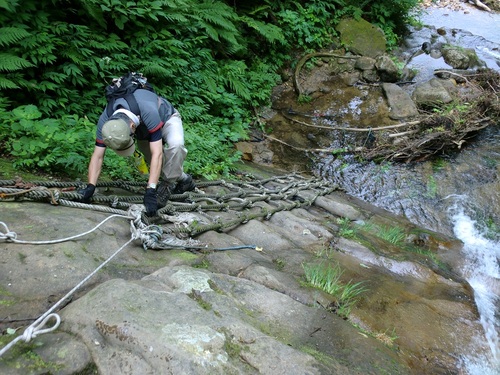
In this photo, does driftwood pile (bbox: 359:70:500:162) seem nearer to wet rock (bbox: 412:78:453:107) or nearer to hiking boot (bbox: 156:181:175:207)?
wet rock (bbox: 412:78:453:107)

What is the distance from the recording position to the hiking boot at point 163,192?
394 cm

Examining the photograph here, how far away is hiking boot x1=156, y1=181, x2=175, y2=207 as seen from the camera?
12.9 ft

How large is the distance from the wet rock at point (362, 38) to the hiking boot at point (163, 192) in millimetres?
9125

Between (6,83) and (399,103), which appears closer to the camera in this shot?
(6,83)

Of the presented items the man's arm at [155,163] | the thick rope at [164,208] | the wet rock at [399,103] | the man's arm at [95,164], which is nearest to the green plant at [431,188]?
the wet rock at [399,103]

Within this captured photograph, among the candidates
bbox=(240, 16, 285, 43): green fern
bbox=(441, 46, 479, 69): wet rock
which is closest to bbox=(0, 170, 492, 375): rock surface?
bbox=(240, 16, 285, 43): green fern

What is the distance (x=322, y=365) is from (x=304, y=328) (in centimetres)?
39

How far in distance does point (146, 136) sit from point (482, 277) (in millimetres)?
4577

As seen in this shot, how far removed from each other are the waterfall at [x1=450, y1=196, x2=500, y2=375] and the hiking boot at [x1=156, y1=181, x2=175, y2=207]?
3111 mm

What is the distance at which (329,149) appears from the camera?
8.23m

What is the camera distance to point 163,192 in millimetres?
4066

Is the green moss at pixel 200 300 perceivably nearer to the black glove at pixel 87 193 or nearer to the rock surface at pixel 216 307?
the rock surface at pixel 216 307

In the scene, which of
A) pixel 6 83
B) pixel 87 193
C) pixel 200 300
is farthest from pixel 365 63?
pixel 200 300

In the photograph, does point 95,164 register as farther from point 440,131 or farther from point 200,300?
point 440,131
